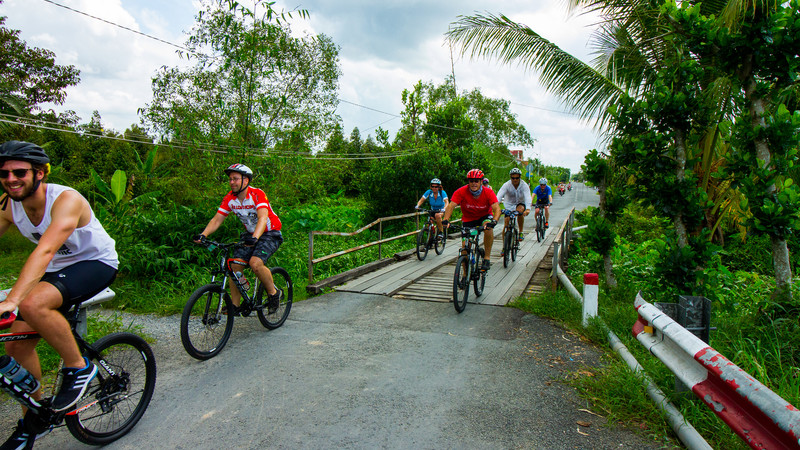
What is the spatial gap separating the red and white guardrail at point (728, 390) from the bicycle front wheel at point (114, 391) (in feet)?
11.9

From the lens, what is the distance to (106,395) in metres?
3.06

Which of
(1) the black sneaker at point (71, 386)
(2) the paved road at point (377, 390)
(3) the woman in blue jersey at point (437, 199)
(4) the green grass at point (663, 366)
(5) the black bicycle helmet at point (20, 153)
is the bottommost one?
(2) the paved road at point (377, 390)

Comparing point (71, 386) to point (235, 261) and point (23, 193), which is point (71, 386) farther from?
point (235, 261)

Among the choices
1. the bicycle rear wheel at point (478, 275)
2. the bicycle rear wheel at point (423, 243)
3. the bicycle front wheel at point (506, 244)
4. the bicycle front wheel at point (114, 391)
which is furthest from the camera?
the bicycle rear wheel at point (423, 243)

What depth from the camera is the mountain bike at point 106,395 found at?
8.64 ft

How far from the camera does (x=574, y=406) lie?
357 cm

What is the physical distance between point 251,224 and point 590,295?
4.05 metres

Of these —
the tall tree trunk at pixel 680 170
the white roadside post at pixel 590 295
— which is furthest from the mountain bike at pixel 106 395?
the tall tree trunk at pixel 680 170

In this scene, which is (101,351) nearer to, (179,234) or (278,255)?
(179,234)

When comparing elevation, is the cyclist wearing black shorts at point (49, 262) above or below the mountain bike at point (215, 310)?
above

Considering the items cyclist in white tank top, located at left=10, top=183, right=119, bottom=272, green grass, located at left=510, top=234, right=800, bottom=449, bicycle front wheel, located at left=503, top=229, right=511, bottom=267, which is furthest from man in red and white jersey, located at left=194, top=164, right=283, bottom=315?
bicycle front wheel, located at left=503, top=229, right=511, bottom=267

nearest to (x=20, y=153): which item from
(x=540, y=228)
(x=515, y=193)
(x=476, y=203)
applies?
(x=476, y=203)

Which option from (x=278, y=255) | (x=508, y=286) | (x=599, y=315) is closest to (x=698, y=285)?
(x=599, y=315)

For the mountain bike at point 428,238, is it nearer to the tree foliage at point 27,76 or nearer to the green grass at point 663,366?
the green grass at point 663,366
